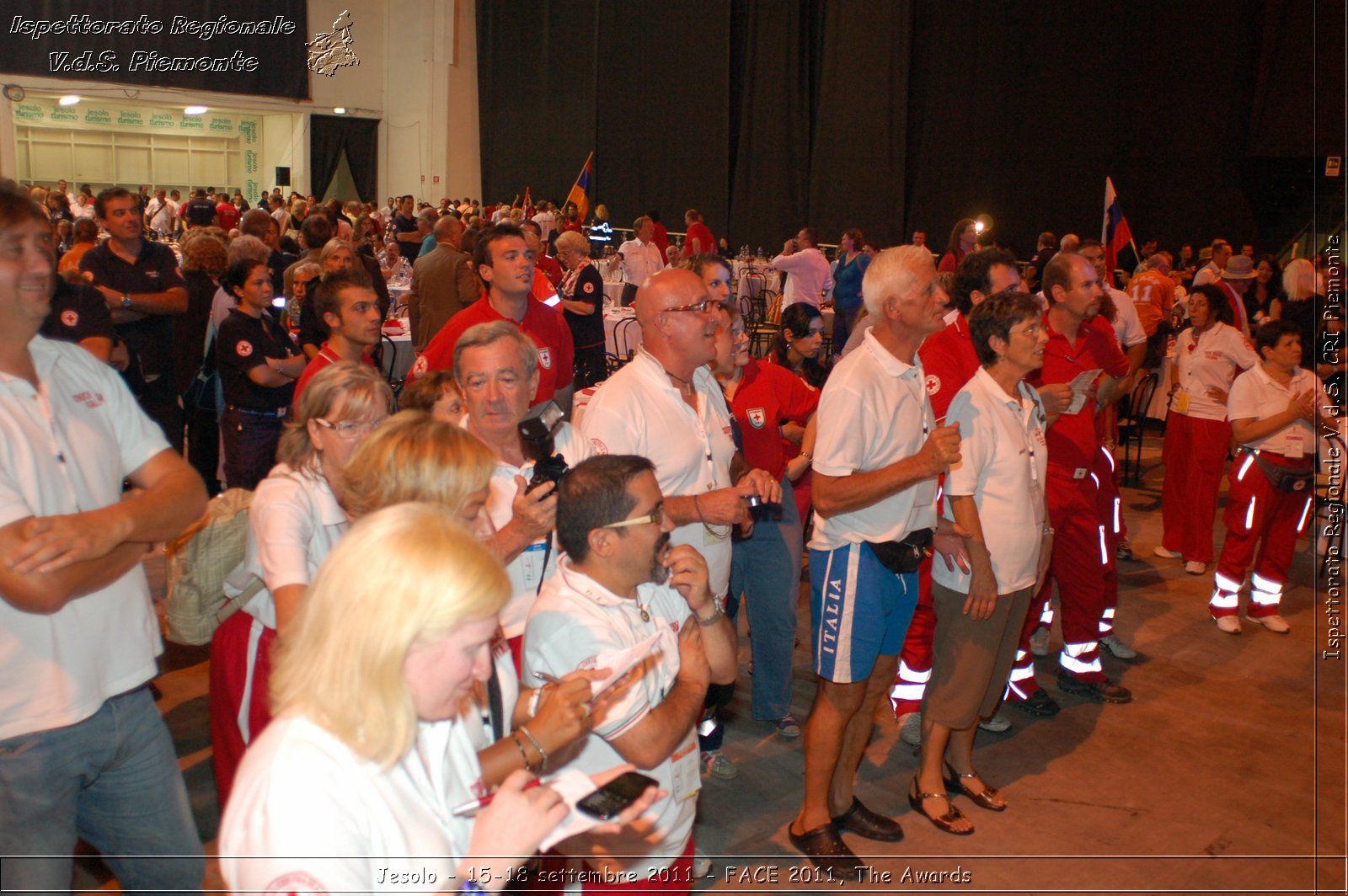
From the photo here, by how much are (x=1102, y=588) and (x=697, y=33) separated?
16.6 meters

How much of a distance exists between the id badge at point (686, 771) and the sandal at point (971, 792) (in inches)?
69.3

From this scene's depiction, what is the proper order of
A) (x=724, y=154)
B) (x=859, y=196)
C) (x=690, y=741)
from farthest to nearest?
1. (x=724, y=154)
2. (x=859, y=196)
3. (x=690, y=741)

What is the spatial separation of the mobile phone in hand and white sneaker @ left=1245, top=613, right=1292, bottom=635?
4971mm

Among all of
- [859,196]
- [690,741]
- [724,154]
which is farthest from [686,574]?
[724,154]

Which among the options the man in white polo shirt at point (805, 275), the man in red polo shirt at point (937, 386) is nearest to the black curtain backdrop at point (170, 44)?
the man in white polo shirt at point (805, 275)

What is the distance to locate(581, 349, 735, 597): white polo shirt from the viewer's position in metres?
2.88

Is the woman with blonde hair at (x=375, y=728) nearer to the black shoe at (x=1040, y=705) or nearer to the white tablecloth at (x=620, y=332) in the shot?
the black shoe at (x=1040, y=705)

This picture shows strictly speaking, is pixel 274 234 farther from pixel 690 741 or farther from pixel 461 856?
pixel 461 856

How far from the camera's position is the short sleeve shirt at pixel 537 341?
144 inches

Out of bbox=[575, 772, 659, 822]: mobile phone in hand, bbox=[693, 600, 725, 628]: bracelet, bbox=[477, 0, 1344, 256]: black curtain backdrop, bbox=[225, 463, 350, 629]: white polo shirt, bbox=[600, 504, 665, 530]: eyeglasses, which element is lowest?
bbox=[575, 772, 659, 822]: mobile phone in hand

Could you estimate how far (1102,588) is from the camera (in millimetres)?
4449

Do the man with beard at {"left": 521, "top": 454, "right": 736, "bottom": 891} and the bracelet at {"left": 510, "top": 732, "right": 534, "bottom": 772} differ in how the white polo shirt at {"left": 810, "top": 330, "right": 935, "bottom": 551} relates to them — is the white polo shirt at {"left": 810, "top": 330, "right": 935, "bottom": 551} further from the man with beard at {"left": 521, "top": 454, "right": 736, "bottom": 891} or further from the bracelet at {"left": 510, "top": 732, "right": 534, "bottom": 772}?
the bracelet at {"left": 510, "top": 732, "right": 534, "bottom": 772}

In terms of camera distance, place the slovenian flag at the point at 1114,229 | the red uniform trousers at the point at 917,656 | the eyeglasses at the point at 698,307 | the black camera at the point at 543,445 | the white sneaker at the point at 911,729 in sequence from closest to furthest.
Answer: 1. the black camera at the point at 543,445
2. the eyeglasses at the point at 698,307
3. the white sneaker at the point at 911,729
4. the red uniform trousers at the point at 917,656
5. the slovenian flag at the point at 1114,229

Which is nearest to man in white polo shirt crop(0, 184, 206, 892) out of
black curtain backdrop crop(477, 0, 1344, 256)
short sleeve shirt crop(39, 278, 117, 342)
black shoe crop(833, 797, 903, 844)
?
black shoe crop(833, 797, 903, 844)
